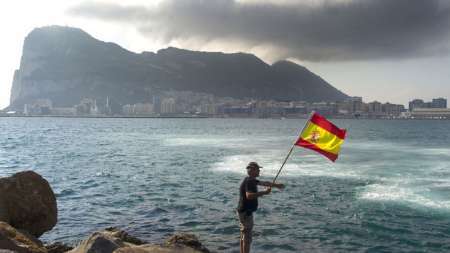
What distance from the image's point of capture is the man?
10.4m

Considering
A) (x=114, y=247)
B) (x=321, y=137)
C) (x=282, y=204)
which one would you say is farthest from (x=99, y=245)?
(x=282, y=204)

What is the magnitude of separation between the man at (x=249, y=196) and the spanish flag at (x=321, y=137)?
1.75 metres

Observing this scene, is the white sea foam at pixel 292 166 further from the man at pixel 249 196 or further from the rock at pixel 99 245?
the rock at pixel 99 245

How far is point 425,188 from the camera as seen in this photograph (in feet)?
81.6

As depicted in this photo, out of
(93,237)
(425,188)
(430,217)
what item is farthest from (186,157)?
(93,237)

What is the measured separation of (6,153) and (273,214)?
43756 millimetres

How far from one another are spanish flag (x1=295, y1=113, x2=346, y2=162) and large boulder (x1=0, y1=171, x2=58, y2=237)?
7.66 metres

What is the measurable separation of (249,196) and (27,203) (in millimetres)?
6944

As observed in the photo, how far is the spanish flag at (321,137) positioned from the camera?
1170cm

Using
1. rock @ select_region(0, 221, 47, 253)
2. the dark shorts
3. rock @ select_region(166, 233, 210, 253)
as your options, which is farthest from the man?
rock @ select_region(0, 221, 47, 253)

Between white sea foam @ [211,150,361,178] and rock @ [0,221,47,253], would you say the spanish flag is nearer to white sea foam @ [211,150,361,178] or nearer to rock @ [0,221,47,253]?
rock @ [0,221,47,253]

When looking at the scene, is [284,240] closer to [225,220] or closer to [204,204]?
[225,220]

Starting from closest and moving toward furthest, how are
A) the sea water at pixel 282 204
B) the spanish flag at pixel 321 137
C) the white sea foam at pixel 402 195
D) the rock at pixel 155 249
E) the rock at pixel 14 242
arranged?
the rock at pixel 155 249, the rock at pixel 14 242, the spanish flag at pixel 321 137, the sea water at pixel 282 204, the white sea foam at pixel 402 195

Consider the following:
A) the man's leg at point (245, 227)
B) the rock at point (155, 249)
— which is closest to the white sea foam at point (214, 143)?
the rock at point (155, 249)
